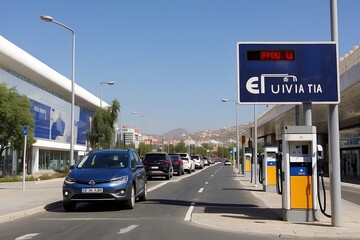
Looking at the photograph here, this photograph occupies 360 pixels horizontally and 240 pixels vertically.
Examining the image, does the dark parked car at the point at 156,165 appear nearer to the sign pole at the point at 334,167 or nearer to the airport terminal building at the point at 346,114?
the airport terminal building at the point at 346,114

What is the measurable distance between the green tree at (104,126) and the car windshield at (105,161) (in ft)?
154

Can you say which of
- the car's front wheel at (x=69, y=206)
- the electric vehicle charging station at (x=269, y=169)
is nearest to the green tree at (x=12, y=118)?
the electric vehicle charging station at (x=269, y=169)

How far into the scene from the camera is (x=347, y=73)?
82.6ft

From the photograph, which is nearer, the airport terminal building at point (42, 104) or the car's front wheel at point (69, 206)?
the car's front wheel at point (69, 206)

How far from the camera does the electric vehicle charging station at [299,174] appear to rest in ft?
37.8

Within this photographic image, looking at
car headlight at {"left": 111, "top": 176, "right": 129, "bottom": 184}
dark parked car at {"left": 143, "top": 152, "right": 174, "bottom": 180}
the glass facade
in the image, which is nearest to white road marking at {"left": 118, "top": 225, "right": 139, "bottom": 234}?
car headlight at {"left": 111, "top": 176, "right": 129, "bottom": 184}

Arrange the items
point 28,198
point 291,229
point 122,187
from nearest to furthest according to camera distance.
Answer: point 291,229 → point 122,187 → point 28,198

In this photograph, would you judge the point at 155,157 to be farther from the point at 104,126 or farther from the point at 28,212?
the point at 104,126

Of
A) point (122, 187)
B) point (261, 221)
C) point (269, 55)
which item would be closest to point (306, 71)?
point (269, 55)

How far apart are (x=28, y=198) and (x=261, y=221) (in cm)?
932

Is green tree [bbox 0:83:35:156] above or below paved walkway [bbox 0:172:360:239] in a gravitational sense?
above

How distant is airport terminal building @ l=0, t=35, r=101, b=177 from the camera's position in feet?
141

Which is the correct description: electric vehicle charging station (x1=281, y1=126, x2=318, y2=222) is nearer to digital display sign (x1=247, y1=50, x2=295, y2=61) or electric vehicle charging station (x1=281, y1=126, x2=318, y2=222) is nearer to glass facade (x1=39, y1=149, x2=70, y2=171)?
digital display sign (x1=247, y1=50, x2=295, y2=61)

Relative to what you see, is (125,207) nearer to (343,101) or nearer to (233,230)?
(233,230)
